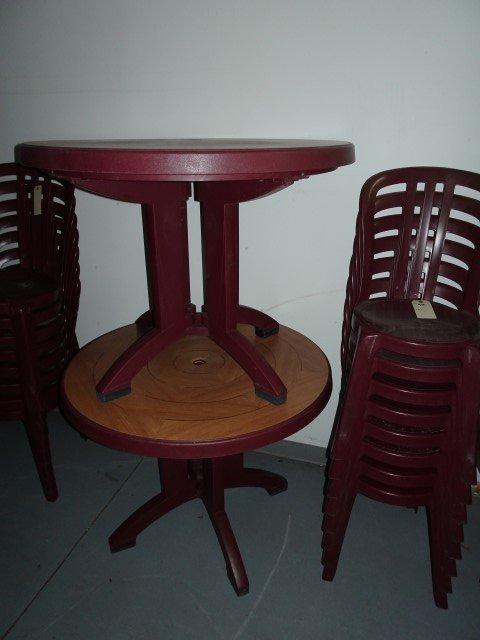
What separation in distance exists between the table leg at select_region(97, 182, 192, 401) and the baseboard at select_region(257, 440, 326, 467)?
37.5 inches

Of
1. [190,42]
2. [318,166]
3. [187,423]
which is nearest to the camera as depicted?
[318,166]

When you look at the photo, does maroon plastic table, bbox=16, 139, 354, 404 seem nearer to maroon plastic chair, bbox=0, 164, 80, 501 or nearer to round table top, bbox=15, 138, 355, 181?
round table top, bbox=15, 138, 355, 181

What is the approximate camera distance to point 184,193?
1.19m

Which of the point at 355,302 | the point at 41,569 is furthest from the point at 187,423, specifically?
Result: the point at 41,569

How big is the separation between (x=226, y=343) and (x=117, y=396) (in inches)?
14.2

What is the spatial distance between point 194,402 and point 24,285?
0.94 metres

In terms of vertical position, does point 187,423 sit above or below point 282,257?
below

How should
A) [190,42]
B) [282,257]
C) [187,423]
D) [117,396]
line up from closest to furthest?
1. [187,423]
2. [117,396]
3. [190,42]
4. [282,257]

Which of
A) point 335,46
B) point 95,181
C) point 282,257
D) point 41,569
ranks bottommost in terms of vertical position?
point 41,569

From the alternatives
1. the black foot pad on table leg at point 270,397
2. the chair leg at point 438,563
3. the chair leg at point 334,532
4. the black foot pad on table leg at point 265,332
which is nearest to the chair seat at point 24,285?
the black foot pad on table leg at point 265,332

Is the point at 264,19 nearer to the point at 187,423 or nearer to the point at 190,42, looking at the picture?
the point at 190,42

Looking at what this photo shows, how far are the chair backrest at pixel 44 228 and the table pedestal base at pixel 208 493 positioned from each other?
761 mm

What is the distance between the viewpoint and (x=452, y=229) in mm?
1380

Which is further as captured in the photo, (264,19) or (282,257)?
(282,257)
